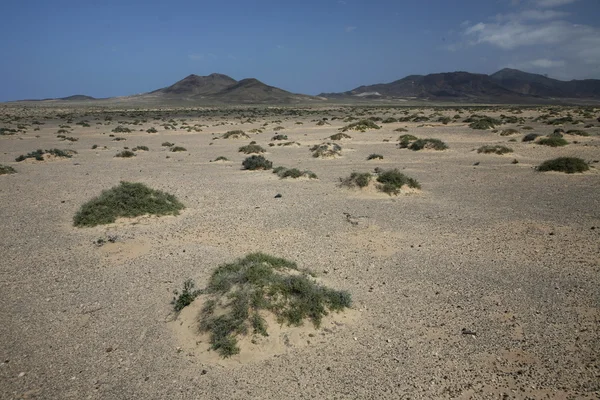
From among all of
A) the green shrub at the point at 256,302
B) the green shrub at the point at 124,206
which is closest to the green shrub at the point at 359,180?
the green shrub at the point at 124,206

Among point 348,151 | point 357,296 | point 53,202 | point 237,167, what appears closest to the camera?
point 357,296

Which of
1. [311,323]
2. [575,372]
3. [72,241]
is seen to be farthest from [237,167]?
[575,372]

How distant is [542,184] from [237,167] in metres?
15.3

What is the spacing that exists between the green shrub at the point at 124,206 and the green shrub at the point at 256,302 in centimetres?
626

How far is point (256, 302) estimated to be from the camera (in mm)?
6062

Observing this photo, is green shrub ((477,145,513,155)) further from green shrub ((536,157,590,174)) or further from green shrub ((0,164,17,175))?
green shrub ((0,164,17,175))

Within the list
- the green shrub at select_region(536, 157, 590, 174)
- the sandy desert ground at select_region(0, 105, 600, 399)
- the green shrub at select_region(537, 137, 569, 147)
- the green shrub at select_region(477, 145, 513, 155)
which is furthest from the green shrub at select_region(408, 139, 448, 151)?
the sandy desert ground at select_region(0, 105, 600, 399)

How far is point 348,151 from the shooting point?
92.2 feet

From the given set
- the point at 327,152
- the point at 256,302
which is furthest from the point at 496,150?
the point at 256,302

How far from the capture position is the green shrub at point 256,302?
5766mm

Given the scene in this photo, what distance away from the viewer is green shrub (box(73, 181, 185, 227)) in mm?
11625

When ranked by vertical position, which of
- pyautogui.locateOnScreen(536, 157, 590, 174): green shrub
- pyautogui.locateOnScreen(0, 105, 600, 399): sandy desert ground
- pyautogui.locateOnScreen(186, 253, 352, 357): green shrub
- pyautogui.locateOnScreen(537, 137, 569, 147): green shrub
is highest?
pyautogui.locateOnScreen(537, 137, 569, 147): green shrub

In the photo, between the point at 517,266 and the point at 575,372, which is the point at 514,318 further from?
the point at 517,266

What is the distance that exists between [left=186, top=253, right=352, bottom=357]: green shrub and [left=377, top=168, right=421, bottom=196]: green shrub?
8.69 m
